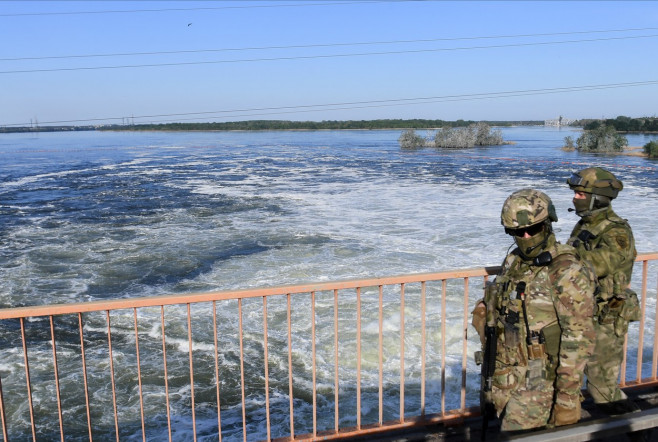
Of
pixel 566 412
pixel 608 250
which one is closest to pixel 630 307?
pixel 608 250

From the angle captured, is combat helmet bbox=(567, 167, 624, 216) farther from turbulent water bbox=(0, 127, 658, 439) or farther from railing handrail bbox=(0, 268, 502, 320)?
turbulent water bbox=(0, 127, 658, 439)

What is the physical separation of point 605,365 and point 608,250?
0.77m

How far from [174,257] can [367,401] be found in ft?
29.5

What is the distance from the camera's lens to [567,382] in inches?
108

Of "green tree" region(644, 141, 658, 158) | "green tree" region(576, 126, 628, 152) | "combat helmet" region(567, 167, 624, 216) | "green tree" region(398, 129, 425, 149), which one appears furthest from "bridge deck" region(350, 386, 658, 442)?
"green tree" region(398, 129, 425, 149)

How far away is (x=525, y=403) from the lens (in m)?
2.79

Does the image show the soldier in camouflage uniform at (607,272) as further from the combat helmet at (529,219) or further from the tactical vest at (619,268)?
the combat helmet at (529,219)

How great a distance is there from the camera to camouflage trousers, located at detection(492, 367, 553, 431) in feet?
9.14

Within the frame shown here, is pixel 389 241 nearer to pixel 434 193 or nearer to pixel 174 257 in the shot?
pixel 174 257

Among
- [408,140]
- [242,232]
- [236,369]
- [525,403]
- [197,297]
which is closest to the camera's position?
[525,403]

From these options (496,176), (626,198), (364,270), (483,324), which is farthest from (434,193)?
(483,324)

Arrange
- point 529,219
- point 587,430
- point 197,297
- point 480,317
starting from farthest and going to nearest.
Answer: point 197,297, point 480,317, point 529,219, point 587,430

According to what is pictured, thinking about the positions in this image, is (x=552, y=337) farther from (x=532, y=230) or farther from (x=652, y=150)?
(x=652, y=150)

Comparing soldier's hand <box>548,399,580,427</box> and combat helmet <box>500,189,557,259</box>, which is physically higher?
combat helmet <box>500,189,557,259</box>
